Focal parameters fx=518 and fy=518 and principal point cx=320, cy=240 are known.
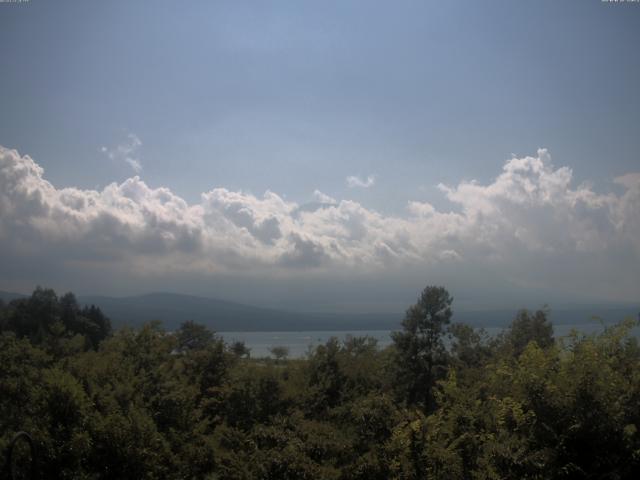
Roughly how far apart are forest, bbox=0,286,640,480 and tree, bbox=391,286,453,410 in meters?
12.9

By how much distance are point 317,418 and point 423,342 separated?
17.4 m

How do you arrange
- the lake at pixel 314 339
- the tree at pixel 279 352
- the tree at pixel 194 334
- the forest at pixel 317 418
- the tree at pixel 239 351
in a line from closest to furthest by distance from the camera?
the forest at pixel 317 418 → the lake at pixel 314 339 → the tree at pixel 279 352 → the tree at pixel 239 351 → the tree at pixel 194 334

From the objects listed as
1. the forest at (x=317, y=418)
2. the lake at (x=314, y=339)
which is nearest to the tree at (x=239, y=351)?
the lake at (x=314, y=339)

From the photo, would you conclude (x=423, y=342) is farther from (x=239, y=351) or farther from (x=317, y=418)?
(x=317, y=418)

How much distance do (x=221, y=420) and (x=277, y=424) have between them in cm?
333

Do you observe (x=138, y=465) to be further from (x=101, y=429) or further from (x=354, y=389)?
(x=354, y=389)

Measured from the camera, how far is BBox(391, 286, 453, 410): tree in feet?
109

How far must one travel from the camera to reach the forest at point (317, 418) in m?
11.0

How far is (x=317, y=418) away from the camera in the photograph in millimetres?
18531

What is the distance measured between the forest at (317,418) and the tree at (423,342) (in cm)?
1291

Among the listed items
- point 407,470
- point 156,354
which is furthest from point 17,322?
point 407,470

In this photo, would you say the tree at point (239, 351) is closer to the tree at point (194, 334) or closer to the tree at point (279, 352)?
the tree at point (279, 352)

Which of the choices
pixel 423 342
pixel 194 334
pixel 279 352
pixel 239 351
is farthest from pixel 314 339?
pixel 194 334

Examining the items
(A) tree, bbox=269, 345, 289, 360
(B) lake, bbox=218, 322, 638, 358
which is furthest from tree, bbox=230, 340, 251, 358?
(A) tree, bbox=269, 345, 289, 360
